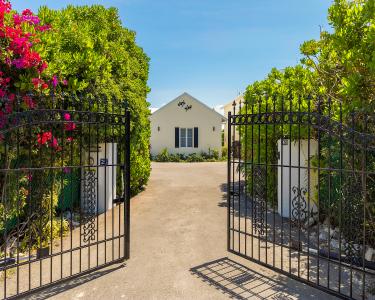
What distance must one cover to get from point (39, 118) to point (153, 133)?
21.4 meters

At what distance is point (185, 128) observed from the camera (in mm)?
25938

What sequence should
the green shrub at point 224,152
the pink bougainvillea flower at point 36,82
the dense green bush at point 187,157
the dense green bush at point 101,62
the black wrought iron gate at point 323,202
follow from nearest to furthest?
the black wrought iron gate at point 323,202
the pink bougainvillea flower at point 36,82
the dense green bush at point 101,62
the dense green bush at point 187,157
the green shrub at point 224,152

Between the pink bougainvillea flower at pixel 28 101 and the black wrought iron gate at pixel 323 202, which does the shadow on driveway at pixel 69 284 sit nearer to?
the black wrought iron gate at pixel 323 202

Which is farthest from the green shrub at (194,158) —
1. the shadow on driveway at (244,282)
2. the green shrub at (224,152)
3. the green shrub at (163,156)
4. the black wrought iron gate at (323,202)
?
the shadow on driveway at (244,282)

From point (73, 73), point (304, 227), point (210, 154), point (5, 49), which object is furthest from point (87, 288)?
point (210, 154)

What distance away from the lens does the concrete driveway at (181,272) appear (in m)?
4.32

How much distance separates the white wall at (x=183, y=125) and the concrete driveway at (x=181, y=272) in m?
17.2

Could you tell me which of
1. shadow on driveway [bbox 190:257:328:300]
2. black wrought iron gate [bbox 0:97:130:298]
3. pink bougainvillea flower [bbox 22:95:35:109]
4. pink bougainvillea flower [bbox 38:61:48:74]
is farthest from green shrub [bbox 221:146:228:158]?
pink bougainvillea flower [bbox 22:95:35:109]

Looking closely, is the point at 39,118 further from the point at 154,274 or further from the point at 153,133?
the point at 153,133

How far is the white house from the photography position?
1011 inches

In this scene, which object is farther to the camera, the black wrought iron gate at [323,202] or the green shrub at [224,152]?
the green shrub at [224,152]

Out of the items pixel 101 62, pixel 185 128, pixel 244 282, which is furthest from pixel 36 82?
pixel 185 128

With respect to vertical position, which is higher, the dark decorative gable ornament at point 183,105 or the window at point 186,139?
the dark decorative gable ornament at point 183,105

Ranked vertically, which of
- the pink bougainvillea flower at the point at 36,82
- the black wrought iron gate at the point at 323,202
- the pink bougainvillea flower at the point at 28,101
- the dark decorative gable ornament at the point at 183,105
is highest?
the dark decorative gable ornament at the point at 183,105
